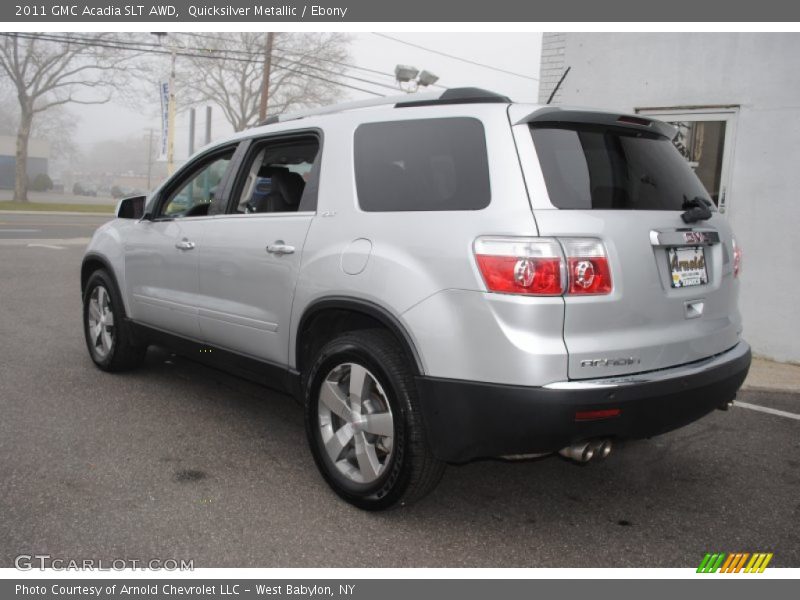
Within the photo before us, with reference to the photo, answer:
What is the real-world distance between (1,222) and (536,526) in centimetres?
2509

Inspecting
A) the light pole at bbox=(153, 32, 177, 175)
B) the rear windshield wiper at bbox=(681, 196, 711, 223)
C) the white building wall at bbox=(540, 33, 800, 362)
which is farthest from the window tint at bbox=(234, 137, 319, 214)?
the light pole at bbox=(153, 32, 177, 175)

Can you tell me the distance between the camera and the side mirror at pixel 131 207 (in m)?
5.29

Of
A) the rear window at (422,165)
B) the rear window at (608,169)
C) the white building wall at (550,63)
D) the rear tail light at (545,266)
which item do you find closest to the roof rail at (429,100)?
the rear window at (422,165)

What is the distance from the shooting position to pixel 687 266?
3.12 m

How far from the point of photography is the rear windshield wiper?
124 inches

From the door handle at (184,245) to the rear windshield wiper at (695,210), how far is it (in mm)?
Result: 2890

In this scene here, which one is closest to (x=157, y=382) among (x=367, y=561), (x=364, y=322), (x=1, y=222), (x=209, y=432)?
(x=209, y=432)

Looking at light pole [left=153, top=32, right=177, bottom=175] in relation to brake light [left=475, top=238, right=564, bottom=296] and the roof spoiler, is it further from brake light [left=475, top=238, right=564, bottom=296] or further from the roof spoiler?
brake light [left=475, top=238, right=564, bottom=296]

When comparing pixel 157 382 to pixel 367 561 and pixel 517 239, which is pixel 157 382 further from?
pixel 517 239

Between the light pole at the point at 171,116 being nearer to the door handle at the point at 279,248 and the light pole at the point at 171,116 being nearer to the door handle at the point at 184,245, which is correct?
the door handle at the point at 184,245

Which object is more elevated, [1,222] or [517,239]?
[517,239]

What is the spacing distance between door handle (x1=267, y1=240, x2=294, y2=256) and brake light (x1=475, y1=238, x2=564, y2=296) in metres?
1.28

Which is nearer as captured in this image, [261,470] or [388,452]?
[388,452]
